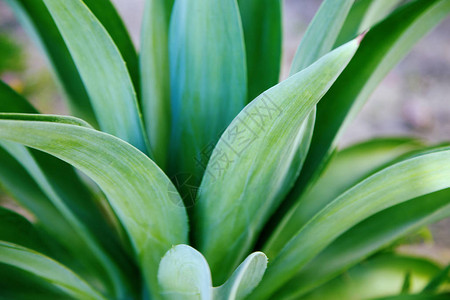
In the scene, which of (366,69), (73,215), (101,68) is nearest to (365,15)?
(366,69)

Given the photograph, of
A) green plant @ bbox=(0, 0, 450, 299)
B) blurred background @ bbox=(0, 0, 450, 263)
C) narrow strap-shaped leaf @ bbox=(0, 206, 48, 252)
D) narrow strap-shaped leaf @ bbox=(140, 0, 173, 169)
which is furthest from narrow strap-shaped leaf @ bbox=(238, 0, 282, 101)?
blurred background @ bbox=(0, 0, 450, 263)

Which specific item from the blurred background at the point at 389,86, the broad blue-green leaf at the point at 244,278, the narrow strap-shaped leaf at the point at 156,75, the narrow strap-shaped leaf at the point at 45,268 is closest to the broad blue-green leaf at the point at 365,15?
the narrow strap-shaped leaf at the point at 156,75

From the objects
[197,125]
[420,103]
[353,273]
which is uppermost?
[197,125]

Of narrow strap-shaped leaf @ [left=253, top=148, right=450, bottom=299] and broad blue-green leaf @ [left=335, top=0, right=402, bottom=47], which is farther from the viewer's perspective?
broad blue-green leaf @ [left=335, top=0, right=402, bottom=47]

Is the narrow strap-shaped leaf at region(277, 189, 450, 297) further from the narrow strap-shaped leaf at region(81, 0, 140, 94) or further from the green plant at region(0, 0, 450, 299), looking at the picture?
the narrow strap-shaped leaf at region(81, 0, 140, 94)

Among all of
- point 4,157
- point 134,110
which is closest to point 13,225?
point 4,157

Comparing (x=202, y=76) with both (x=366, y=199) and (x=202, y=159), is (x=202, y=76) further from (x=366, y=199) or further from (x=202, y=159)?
(x=366, y=199)

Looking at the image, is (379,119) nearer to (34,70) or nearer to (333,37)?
(333,37)

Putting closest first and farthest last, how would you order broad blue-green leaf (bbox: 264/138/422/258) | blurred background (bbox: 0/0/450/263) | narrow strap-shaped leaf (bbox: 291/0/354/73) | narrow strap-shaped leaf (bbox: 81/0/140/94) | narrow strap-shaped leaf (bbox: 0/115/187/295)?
narrow strap-shaped leaf (bbox: 0/115/187/295) < narrow strap-shaped leaf (bbox: 291/0/354/73) < narrow strap-shaped leaf (bbox: 81/0/140/94) < broad blue-green leaf (bbox: 264/138/422/258) < blurred background (bbox: 0/0/450/263)
